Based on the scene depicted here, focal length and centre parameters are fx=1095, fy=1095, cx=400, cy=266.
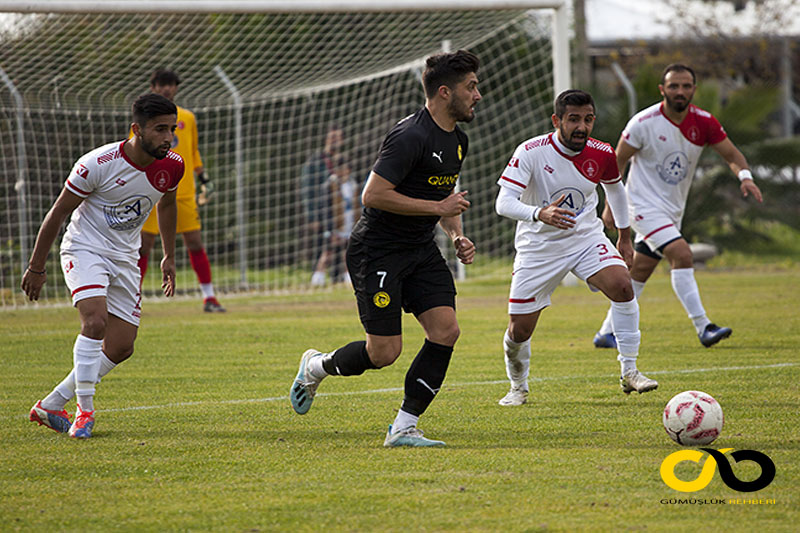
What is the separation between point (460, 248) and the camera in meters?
5.45

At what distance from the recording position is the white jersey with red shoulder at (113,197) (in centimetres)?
596

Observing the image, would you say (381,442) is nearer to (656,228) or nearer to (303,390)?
(303,390)

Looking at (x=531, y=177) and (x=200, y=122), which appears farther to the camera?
(x=200, y=122)

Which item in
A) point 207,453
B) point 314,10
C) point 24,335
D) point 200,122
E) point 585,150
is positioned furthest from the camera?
point 200,122

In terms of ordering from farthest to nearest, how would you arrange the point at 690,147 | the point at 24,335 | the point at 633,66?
1. the point at 633,66
2. the point at 24,335
3. the point at 690,147

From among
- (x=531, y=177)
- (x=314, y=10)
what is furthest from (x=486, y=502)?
(x=314, y=10)

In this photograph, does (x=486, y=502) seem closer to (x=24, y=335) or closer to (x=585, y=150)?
(x=585, y=150)

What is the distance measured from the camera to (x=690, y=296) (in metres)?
9.19

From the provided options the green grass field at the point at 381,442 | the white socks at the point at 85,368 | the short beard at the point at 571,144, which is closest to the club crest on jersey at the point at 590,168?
the short beard at the point at 571,144

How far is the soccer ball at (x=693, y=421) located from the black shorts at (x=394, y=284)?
1206 millimetres

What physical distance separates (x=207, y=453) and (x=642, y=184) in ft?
17.5

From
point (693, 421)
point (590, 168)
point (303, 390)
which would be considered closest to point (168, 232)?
point (303, 390)

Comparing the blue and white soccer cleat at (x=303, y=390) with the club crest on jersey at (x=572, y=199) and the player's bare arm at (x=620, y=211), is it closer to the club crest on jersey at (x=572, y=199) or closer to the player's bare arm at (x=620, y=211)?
the club crest on jersey at (x=572, y=199)

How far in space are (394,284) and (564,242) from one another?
1829 millimetres
